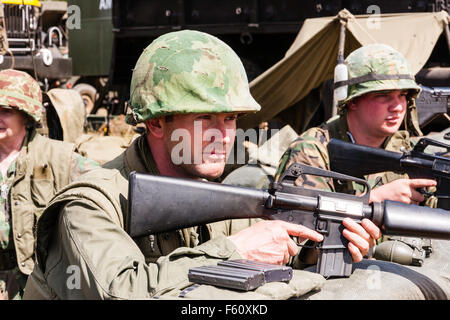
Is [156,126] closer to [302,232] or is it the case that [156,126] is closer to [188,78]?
[188,78]

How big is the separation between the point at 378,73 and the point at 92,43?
36.5 feet

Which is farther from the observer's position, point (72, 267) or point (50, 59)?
point (50, 59)

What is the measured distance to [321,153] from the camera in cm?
382

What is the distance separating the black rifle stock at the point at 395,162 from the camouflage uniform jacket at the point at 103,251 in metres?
1.50

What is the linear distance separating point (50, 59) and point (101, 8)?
12.2 feet

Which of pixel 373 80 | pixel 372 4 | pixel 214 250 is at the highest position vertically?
pixel 372 4

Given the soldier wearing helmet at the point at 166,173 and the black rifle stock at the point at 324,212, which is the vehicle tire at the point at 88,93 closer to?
the soldier wearing helmet at the point at 166,173

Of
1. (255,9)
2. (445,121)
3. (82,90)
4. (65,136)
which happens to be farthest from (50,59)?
(445,121)

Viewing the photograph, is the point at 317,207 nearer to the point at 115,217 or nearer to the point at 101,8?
the point at 115,217

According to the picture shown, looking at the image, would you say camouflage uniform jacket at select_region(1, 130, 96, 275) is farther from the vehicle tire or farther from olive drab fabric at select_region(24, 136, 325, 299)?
the vehicle tire

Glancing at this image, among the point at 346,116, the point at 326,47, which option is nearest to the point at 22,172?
the point at 346,116

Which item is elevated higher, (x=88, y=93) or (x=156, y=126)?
(x=156, y=126)

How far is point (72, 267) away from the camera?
2064mm

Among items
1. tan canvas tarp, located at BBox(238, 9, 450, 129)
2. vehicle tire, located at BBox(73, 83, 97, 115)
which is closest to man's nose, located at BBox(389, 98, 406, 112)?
tan canvas tarp, located at BBox(238, 9, 450, 129)
